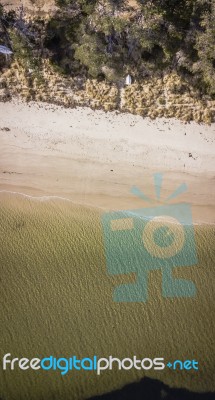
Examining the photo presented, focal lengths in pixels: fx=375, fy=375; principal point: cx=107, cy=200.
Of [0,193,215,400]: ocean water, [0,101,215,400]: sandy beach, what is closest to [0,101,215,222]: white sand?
[0,101,215,400]: sandy beach

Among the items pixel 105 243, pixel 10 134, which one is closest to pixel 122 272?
pixel 105 243

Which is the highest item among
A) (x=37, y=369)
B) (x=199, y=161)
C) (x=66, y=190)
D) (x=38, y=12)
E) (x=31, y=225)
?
(x=38, y=12)

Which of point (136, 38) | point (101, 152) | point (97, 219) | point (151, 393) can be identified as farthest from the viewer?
point (97, 219)

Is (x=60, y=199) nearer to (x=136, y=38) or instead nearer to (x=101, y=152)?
(x=101, y=152)

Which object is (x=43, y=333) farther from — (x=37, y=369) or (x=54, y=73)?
(x=54, y=73)

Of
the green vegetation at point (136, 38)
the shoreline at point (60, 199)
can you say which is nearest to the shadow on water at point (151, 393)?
the shoreline at point (60, 199)

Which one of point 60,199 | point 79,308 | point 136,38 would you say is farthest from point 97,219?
point 136,38
